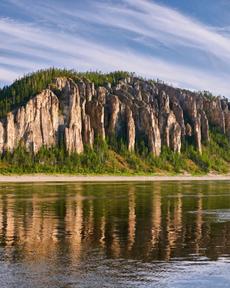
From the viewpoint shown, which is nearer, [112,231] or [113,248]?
[113,248]

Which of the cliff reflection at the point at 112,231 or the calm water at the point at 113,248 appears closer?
the calm water at the point at 113,248

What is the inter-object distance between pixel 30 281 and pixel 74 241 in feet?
45.4

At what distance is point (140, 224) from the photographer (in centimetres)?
5659

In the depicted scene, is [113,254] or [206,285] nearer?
[206,285]

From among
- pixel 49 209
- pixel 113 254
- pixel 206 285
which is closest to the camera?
pixel 206 285

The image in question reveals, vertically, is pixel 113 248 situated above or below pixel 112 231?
below

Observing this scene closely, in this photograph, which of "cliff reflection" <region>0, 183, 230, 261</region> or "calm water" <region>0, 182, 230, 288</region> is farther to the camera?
"cliff reflection" <region>0, 183, 230, 261</region>

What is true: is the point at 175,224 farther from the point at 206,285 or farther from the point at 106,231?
the point at 206,285

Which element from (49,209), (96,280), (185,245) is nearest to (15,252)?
(96,280)

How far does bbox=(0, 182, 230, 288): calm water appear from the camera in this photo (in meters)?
31.0

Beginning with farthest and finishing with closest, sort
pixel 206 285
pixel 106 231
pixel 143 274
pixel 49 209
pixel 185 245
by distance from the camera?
1. pixel 49 209
2. pixel 106 231
3. pixel 185 245
4. pixel 143 274
5. pixel 206 285

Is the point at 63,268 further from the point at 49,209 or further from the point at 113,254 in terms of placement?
the point at 49,209

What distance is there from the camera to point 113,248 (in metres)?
40.7

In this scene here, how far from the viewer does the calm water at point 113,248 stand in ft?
102
